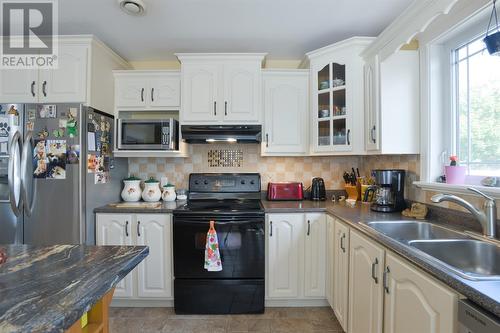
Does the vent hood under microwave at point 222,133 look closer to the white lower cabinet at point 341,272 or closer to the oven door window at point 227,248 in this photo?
the oven door window at point 227,248

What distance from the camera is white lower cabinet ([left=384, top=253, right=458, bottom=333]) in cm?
85

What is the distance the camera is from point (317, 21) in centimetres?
206

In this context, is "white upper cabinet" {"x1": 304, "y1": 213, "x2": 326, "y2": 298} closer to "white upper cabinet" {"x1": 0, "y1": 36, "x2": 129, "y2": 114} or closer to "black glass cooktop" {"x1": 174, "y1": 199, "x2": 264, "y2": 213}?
"black glass cooktop" {"x1": 174, "y1": 199, "x2": 264, "y2": 213}

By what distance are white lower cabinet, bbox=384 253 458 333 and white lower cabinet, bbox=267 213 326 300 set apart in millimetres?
956

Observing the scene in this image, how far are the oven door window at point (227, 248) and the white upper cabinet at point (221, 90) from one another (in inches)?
37.7

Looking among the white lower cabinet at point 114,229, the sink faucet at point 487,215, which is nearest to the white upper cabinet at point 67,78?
the white lower cabinet at point 114,229

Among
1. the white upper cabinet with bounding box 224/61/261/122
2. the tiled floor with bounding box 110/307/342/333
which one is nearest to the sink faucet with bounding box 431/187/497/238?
the tiled floor with bounding box 110/307/342/333

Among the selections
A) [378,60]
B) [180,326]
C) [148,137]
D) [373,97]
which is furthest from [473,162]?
[148,137]

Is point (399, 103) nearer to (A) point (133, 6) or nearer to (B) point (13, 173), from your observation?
(A) point (133, 6)

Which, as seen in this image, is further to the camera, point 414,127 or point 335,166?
point 335,166

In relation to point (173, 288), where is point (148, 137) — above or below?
above

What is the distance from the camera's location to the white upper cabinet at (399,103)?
195 centimetres

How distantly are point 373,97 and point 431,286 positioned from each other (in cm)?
155

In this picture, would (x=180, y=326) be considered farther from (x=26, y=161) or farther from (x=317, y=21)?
(x=317, y=21)
